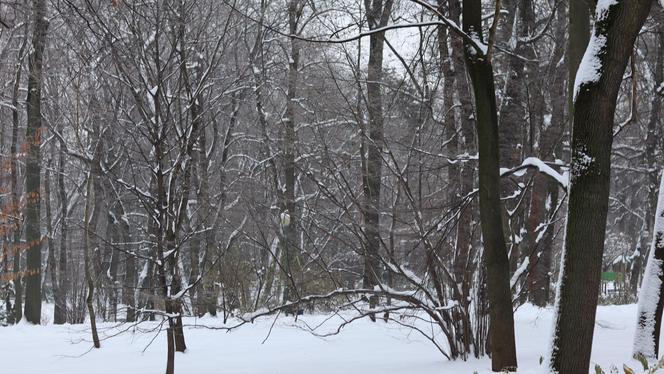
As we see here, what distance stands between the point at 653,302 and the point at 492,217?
8.15 ft

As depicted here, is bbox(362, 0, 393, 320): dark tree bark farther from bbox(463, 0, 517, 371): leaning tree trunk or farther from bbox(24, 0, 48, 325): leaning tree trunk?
bbox(24, 0, 48, 325): leaning tree trunk

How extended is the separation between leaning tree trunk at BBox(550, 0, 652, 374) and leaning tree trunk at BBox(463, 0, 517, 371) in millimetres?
1505

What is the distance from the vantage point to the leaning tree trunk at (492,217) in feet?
20.1

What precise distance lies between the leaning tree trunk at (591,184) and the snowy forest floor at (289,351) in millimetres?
2100

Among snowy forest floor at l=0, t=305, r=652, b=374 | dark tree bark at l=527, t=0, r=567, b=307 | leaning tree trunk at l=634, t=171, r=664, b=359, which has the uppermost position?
dark tree bark at l=527, t=0, r=567, b=307

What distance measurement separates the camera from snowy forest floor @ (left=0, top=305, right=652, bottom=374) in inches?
308

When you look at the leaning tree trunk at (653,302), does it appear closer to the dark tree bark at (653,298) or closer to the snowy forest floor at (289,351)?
the dark tree bark at (653,298)

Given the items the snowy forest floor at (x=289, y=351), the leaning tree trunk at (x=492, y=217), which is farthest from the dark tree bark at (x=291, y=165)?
the leaning tree trunk at (x=492, y=217)

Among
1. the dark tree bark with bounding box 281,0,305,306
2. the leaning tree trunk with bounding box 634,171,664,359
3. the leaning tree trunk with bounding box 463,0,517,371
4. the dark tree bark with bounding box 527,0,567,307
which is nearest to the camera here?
the leaning tree trunk with bounding box 463,0,517,371

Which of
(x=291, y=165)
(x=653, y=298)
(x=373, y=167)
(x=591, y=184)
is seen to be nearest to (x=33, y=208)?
(x=291, y=165)

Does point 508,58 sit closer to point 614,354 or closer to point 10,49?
point 614,354

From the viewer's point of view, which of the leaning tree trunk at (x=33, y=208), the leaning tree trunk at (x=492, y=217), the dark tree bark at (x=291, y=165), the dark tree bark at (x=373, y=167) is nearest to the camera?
the leaning tree trunk at (x=492, y=217)

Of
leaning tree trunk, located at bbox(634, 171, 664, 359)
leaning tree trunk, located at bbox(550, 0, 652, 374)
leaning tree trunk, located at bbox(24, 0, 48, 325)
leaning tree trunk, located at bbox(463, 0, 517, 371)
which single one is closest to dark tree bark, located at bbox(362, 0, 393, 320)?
leaning tree trunk, located at bbox(463, 0, 517, 371)

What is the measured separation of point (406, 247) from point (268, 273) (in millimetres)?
Answer: 4889
